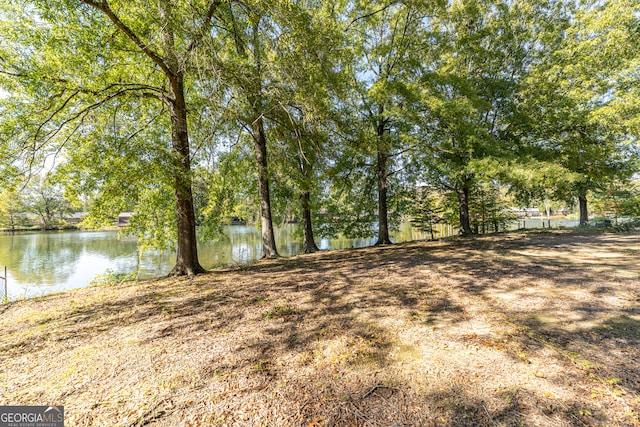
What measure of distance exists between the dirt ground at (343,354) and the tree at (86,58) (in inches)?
109

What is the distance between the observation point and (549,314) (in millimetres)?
2963

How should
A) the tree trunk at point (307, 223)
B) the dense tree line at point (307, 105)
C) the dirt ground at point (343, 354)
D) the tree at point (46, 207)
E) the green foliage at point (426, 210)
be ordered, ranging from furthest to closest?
the tree at point (46, 207)
the green foliage at point (426, 210)
the tree trunk at point (307, 223)
the dense tree line at point (307, 105)
the dirt ground at point (343, 354)

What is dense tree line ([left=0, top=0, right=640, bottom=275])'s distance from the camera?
15.3 ft

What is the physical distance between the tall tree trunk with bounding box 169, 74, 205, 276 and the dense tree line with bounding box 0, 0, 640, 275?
0.04 m

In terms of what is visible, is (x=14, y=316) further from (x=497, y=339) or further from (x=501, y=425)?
(x=497, y=339)

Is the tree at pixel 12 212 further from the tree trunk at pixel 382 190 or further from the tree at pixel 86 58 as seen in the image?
the tree trunk at pixel 382 190

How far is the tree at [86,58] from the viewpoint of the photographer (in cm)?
444

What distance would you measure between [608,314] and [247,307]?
4371 mm

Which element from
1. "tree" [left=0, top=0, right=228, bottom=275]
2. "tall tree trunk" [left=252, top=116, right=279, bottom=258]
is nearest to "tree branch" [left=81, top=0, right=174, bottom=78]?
"tree" [left=0, top=0, right=228, bottom=275]

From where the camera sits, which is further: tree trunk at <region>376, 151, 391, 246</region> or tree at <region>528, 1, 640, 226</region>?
tree trunk at <region>376, 151, 391, 246</region>

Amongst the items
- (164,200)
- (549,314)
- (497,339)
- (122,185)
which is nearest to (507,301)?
(549,314)
